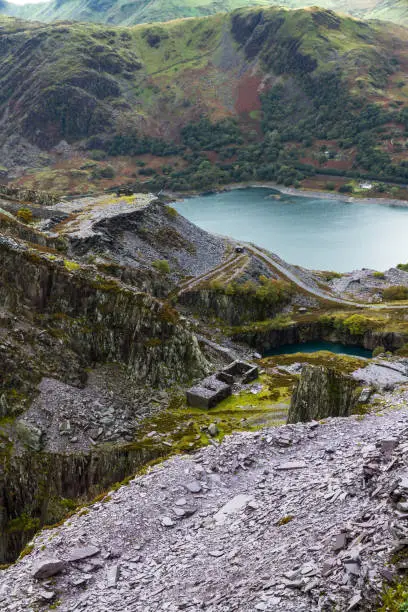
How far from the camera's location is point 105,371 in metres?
69.9

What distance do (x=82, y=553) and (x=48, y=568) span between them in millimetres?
2046

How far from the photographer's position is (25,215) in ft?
396

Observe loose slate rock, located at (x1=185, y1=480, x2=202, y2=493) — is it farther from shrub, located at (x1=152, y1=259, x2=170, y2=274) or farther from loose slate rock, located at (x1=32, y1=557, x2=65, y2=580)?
shrub, located at (x1=152, y1=259, x2=170, y2=274)

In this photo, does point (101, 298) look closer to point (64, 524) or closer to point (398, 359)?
point (64, 524)

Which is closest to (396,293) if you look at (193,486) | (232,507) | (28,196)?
(28,196)

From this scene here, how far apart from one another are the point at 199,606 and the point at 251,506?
840 centimetres

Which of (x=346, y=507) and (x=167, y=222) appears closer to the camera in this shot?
(x=346, y=507)

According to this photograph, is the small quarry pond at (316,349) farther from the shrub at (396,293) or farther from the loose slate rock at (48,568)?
the loose slate rock at (48,568)

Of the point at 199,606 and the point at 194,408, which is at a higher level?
the point at 199,606

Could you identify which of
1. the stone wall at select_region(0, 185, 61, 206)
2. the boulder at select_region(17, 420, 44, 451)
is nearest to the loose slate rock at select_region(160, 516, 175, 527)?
the boulder at select_region(17, 420, 44, 451)

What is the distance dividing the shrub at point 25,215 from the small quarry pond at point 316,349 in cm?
5843

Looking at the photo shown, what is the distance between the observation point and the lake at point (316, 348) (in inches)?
4926

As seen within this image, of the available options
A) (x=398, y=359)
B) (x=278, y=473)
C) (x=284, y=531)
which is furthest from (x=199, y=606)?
(x=398, y=359)

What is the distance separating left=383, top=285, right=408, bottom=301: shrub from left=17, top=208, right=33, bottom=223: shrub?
A: 8798cm
